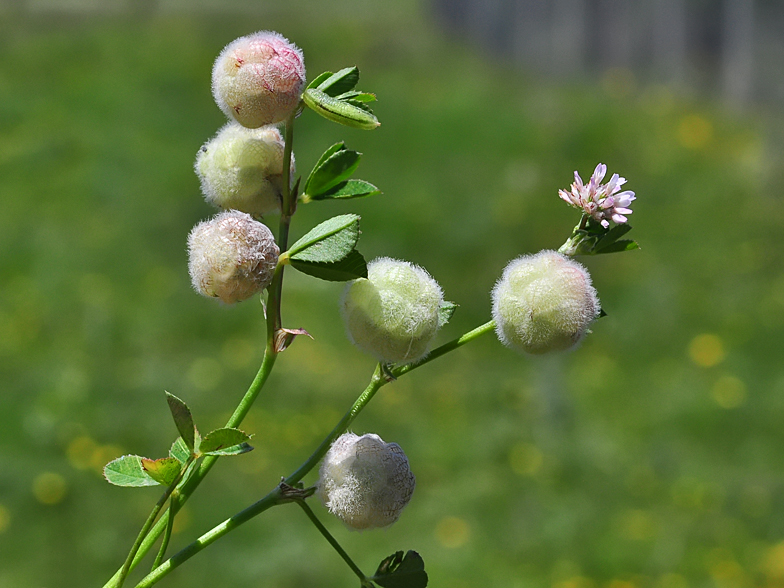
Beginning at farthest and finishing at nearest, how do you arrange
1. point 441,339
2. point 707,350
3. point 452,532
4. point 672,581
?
point 707,350 → point 441,339 → point 452,532 → point 672,581

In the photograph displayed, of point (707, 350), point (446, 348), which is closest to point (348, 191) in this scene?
point (446, 348)

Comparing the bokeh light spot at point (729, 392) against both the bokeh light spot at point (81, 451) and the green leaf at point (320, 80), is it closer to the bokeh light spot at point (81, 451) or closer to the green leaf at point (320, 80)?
the bokeh light spot at point (81, 451)

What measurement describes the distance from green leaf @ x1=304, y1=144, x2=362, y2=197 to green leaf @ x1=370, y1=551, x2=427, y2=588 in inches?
9.3

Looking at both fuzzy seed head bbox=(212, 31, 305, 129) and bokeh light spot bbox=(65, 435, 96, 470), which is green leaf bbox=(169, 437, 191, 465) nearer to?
fuzzy seed head bbox=(212, 31, 305, 129)

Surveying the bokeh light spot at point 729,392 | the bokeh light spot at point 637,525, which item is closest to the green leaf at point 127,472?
the bokeh light spot at point 637,525

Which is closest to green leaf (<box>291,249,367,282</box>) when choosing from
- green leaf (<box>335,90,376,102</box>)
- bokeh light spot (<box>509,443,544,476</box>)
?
green leaf (<box>335,90,376,102</box>)

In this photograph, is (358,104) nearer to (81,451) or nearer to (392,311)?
(392,311)

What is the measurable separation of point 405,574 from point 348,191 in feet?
0.80

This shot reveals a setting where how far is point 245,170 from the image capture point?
0.53 m

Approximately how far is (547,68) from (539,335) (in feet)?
20.9

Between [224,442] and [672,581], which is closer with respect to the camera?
[224,442]

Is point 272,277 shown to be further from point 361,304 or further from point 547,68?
point 547,68

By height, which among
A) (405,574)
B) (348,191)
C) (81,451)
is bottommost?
(81,451)

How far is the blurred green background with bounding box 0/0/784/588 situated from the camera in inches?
101
